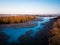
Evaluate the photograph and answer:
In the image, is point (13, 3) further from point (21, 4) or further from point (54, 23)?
point (54, 23)

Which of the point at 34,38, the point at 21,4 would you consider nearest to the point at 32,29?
the point at 34,38

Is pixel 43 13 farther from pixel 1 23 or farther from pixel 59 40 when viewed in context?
pixel 1 23

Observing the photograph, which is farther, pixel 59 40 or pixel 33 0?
pixel 33 0

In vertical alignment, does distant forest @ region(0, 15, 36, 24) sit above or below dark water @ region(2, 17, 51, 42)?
above

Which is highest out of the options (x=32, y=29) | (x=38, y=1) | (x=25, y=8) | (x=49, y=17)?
(x=38, y=1)

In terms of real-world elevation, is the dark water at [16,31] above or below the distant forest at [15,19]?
below

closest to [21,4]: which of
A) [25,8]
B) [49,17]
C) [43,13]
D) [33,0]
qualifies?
[25,8]

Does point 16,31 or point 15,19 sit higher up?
point 15,19

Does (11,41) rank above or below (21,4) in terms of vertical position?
below

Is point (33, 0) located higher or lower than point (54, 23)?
higher
